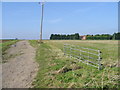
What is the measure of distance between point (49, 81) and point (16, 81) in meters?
1.49

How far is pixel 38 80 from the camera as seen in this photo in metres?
6.07

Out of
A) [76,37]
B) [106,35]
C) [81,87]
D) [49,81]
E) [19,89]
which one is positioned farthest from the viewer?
[76,37]

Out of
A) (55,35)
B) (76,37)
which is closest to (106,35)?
(76,37)

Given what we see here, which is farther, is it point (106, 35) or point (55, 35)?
point (55, 35)

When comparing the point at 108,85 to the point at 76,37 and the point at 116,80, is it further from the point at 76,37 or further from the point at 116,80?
the point at 76,37

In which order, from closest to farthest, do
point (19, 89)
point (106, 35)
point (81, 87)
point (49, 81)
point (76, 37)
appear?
point (81, 87) → point (19, 89) → point (49, 81) → point (106, 35) → point (76, 37)

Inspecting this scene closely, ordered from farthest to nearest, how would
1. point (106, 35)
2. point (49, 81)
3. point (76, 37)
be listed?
point (76, 37)
point (106, 35)
point (49, 81)

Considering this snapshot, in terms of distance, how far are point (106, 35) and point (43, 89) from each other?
98.5 m

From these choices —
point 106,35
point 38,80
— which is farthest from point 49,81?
point 106,35

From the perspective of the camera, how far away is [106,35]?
97.8 m

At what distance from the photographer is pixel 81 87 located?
4.95 metres

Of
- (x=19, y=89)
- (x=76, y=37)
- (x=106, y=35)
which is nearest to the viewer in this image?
(x=19, y=89)

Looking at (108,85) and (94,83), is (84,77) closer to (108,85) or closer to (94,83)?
(94,83)

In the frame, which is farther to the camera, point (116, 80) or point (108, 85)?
point (116, 80)
